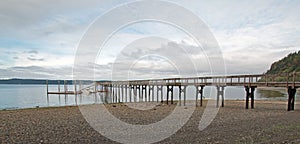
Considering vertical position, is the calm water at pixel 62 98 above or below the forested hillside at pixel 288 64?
below

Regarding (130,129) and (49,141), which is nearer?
(49,141)

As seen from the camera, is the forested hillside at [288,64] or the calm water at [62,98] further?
the forested hillside at [288,64]

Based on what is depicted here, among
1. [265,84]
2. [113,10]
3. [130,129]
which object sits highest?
[113,10]

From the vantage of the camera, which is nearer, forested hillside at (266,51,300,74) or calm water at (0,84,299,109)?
calm water at (0,84,299,109)

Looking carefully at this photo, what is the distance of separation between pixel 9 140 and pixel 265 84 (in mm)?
19251

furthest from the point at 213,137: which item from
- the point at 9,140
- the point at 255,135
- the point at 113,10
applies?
the point at 113,10

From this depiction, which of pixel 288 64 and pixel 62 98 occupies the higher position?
pixel 288 64

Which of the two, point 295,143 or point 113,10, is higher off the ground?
point 113,10

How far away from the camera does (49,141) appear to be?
31.2 ft

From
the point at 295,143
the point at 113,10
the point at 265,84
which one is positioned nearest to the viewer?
the point at 295,143

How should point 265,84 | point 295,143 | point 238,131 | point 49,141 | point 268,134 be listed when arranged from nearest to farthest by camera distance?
point 295,143 → point 49,141 → point 268,134 → point 238,131 → point 265,84

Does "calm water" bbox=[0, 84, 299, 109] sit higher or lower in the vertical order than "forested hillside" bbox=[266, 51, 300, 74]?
lower

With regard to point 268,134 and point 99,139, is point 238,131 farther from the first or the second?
point 99,139

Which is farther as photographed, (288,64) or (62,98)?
(288,64)
